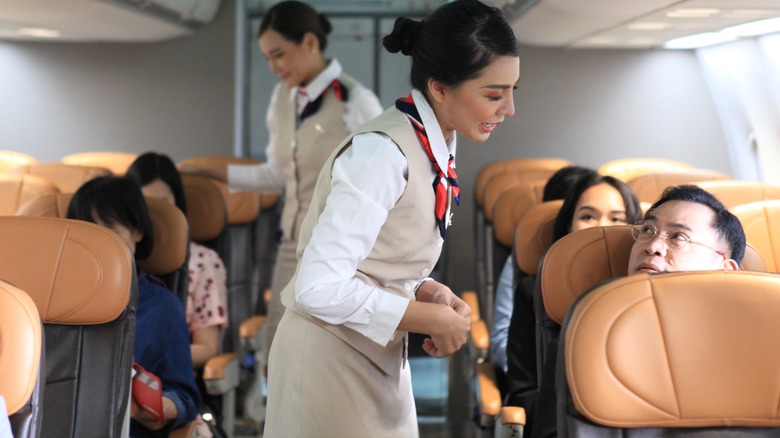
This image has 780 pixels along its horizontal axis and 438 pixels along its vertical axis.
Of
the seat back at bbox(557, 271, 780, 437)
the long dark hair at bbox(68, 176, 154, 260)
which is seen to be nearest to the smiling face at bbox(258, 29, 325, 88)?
the long dark hair at bbox(68, 176, 154, 260)

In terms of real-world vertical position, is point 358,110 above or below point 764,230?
above

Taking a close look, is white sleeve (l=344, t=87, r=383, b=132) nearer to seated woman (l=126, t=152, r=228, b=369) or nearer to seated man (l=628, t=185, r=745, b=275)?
seated woman (l=126, t=152, r=228, b=369)

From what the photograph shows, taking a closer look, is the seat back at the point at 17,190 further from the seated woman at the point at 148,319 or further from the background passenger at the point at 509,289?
the background passenger at the point at 509,289

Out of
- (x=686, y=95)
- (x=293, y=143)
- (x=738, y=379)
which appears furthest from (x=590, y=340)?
(x=686, y=95)

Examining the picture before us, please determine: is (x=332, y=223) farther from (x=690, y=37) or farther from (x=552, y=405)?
(x=690, y=37)

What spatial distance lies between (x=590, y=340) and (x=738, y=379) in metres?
0.27

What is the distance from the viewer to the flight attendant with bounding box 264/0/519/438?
5.92 feet

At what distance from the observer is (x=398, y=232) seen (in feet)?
6.40

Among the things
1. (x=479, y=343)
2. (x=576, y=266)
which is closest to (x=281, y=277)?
(x=479, y=343)

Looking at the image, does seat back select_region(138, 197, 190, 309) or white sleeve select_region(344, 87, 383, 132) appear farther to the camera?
white sleeve select_region(344, 87, 383, 132)

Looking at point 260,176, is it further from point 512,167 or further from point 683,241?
point 512,167

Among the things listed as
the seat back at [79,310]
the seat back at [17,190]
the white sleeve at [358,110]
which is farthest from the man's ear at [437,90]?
the seat back at [17,190]

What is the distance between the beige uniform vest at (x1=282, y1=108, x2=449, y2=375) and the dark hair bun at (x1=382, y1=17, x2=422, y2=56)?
169mm

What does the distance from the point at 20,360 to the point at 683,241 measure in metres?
1.48
